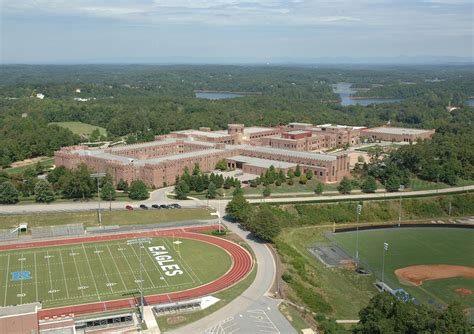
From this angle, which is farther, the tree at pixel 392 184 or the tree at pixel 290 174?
the tree at pixel 290 174

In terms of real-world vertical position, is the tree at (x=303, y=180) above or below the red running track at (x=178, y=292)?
above

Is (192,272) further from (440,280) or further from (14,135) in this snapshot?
(14,135)

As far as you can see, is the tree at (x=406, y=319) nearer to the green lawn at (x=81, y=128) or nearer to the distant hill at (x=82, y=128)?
the distant hill at (x=82, y=128)

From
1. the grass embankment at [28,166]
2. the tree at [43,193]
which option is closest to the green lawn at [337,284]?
the tree at [43,193]

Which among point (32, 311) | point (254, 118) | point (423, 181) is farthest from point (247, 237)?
point (254, 118)

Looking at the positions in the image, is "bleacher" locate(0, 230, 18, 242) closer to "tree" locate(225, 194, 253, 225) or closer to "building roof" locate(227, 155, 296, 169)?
"tree" locate(225, 194, 253, 225)

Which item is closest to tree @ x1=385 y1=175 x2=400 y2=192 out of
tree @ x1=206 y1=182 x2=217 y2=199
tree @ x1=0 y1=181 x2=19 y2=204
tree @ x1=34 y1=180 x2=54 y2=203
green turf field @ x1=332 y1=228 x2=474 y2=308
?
green turf field @ x1=332 y1=228 x2=474 y2=308

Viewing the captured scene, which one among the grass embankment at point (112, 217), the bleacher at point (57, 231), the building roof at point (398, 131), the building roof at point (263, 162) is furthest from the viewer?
the building roof at point (398, 131)
